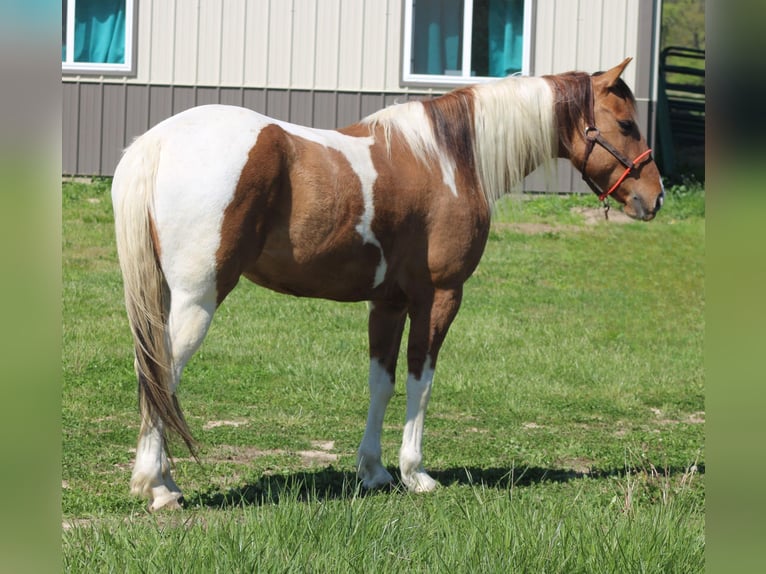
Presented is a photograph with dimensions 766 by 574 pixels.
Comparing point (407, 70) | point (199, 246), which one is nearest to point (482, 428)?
point (199, 246)

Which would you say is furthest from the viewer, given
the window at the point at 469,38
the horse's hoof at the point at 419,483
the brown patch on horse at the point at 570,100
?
the window at the point at 469,38

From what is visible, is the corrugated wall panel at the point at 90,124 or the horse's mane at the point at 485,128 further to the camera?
the corrugated wall panel at the point at 90,124

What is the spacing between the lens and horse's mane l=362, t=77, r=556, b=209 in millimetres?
4945

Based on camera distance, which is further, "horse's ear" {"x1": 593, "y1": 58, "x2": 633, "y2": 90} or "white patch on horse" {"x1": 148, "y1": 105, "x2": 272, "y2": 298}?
"horse's ear" {"x1": 593, "y1": 58, "x2": 633, "y2": 90}

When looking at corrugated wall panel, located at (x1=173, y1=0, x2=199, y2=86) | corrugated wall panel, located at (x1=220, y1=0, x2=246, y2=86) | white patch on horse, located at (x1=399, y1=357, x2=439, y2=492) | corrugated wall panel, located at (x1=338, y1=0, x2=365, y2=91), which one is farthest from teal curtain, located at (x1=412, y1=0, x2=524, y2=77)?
white patch on horse, located at (x1=399, y1=357, x2=439, y2=492)

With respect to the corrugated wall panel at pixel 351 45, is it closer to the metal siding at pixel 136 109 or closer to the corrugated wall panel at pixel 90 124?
the metal siding at pixel 136 109

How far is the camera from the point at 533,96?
5121 millimetres

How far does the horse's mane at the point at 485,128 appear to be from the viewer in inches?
195

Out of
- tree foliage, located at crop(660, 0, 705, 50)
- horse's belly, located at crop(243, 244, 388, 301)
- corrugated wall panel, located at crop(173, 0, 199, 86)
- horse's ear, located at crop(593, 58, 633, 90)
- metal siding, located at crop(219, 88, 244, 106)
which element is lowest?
horse's belly, located at crop(243, 244, 388, 301)

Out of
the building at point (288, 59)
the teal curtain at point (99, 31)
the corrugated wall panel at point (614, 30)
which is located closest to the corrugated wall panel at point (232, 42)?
the building at point (288, 59)

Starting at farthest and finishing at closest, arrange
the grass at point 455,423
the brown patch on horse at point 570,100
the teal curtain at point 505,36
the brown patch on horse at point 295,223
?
the teal curtain at point 505,36 → the brown patch on horse at point 570,100 → the brown patch on horse at point 295,223 → the grass at point 455,423

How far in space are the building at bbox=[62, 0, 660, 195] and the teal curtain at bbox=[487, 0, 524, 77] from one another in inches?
10.0

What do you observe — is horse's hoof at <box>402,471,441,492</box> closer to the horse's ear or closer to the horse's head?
the horse's head

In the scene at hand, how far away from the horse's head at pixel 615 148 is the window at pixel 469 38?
27.9 ft
